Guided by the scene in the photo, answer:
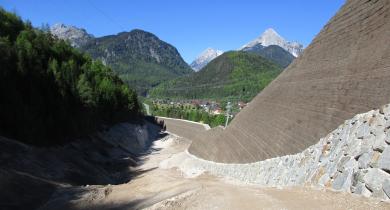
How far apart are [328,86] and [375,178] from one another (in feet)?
23.5

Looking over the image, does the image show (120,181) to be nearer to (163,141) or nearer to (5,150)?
(5,150)

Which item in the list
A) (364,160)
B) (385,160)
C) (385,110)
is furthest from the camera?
(385,110)

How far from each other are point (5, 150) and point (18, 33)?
34.1 meters

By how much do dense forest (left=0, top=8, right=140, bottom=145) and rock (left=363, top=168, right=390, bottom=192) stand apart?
107ft

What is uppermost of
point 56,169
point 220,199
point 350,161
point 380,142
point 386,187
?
point 380,142

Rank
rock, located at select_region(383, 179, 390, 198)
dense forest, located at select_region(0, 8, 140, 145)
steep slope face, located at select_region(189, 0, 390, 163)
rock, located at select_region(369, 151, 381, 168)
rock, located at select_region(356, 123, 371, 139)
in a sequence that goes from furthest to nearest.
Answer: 1. dense forest, located at select_region(0, 8, 140, 145)
2. steep slope face, located at select_region(189, 0, 390, 163)
3. rock, located at select_region(356, 123, 371, 139)
4. rock, located at select_region(369, 151, 381, 168)
5. rock, located at select_region(383, 179, 390, 198)

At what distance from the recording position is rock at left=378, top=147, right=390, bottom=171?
397 inches

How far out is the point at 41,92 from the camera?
44.6 meters

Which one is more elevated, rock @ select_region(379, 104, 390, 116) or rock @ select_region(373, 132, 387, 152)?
rock @ select_region(379, 104, 390, 116)

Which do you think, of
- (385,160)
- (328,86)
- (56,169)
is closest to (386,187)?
(385,160)

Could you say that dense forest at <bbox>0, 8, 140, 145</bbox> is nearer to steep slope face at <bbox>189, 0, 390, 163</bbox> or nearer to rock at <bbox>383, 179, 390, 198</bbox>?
steep slope face at <bbox>189, 0, 390, 163</bbox>

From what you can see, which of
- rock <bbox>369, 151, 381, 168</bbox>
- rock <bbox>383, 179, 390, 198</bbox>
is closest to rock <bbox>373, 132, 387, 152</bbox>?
rock <bbox>369, 151, 381, 168</bbox>

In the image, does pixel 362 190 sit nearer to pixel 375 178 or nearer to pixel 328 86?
pixel 375 178

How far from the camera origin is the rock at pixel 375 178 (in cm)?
1017
